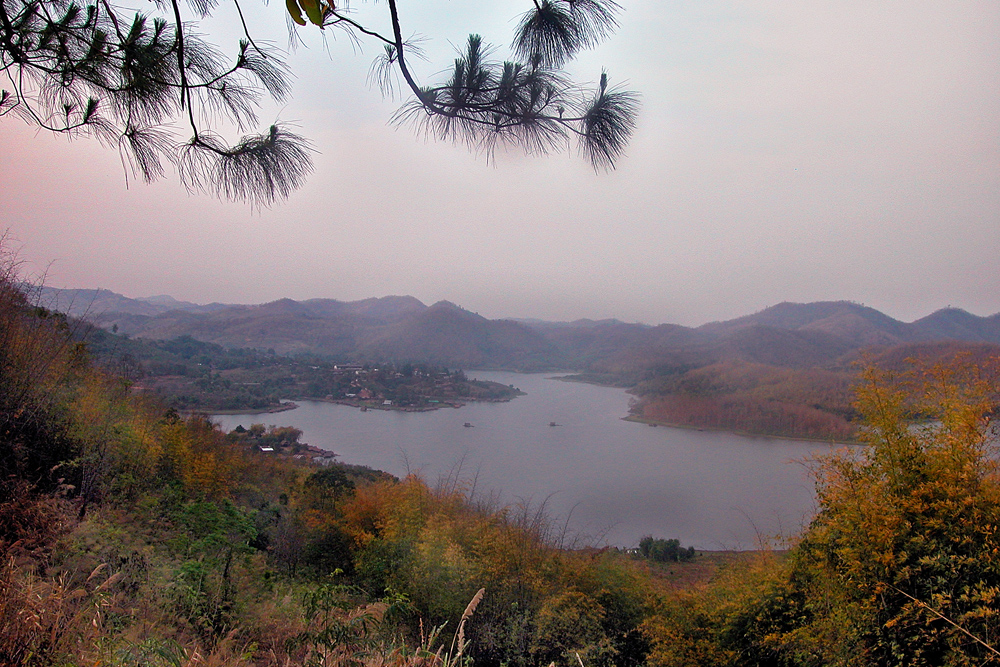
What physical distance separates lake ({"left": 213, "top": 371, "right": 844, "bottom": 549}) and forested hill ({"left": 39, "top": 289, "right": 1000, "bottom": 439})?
60.3 inches

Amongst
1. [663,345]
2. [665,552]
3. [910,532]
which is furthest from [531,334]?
[910,532]

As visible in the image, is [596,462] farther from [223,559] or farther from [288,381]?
[223,559]

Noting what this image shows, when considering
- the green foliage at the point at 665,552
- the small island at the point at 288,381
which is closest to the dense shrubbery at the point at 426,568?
the green foliage at the point at 665,552

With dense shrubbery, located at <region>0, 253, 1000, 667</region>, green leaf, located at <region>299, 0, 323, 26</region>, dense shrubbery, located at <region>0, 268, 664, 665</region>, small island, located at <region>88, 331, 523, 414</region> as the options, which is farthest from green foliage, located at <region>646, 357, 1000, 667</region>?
small island, located at <region>88, 331, 523, 414</region>

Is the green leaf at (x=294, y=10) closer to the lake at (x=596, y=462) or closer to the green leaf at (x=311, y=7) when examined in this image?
the green leaf at (x=311, y=7)

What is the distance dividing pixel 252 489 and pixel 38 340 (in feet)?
14.4

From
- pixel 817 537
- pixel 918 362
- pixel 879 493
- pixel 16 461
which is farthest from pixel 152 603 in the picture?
pixel 918 362

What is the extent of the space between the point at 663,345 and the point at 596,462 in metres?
8.25

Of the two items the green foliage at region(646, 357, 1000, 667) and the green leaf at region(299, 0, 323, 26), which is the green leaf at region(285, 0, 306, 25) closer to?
the green leaf at region(299, 0, 323, 26)

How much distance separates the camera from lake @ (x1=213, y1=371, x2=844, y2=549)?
12.5m

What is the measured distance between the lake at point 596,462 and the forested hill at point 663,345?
5.02 ft

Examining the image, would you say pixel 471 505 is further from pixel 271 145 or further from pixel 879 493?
pixel 271 145

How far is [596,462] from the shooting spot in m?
17.6

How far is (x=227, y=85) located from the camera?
1633 mm
